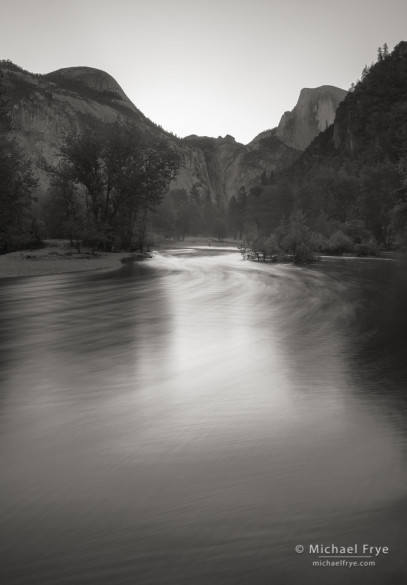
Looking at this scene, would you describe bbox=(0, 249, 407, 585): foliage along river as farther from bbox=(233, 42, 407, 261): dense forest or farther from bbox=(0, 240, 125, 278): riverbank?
bbox=(233, 42, 407, 261): dense forest

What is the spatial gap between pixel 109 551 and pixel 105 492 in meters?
0.81

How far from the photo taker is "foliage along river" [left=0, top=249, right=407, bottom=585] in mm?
3188

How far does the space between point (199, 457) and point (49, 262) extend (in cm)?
3322

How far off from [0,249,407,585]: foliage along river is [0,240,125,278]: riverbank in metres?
21.5

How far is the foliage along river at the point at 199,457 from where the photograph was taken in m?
3.19

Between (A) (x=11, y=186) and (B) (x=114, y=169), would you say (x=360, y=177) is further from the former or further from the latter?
(A) (x=11, y=186)

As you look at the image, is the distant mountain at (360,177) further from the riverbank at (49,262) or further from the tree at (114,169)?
the riverbank at (49,262)

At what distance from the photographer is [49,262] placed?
117 feet

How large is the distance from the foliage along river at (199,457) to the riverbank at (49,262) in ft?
70.6

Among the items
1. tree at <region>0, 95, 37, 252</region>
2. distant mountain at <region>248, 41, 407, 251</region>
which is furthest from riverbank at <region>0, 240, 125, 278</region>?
distant mountain at <region>248, 41, 407, 251</region>

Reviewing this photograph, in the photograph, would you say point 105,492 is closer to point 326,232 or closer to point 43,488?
point 43,488

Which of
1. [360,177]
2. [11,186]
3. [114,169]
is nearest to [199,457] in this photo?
[11,186]

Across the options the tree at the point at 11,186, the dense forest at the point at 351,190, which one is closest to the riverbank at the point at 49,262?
the tree at the point at 11,186

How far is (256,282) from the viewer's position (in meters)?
27.7
